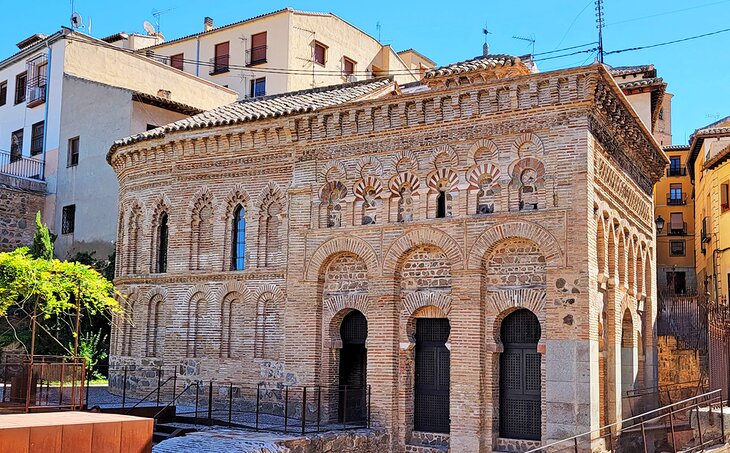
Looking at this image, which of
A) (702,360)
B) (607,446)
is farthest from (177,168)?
(702,360)

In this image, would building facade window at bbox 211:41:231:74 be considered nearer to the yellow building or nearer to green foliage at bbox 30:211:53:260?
green foliage at bbox 30:211:53:260

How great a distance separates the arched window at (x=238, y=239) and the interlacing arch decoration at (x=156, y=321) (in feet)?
7.05

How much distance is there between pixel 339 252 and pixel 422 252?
6.23 feet

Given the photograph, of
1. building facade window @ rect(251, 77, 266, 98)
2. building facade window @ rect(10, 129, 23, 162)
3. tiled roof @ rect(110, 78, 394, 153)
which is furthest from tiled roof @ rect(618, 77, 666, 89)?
building facade window @ rect(10, 129, 23, 162)

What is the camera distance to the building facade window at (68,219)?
31.4 metres

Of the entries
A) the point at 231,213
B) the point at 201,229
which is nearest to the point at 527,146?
the point at 231,213

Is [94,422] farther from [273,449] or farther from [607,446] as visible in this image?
[607,446]

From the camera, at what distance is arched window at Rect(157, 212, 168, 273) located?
2094cm

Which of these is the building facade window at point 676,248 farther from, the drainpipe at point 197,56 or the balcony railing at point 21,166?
the balcony railing at point 21,166

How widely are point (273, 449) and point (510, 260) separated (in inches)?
226

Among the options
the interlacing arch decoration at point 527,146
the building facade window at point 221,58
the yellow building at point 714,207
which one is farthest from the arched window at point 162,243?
the yellow building at point 714,207

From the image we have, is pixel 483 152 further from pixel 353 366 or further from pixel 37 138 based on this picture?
pixel 37 138

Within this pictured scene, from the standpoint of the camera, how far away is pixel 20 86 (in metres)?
34.9

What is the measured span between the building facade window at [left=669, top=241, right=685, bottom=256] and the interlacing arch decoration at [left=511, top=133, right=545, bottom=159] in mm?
29467
